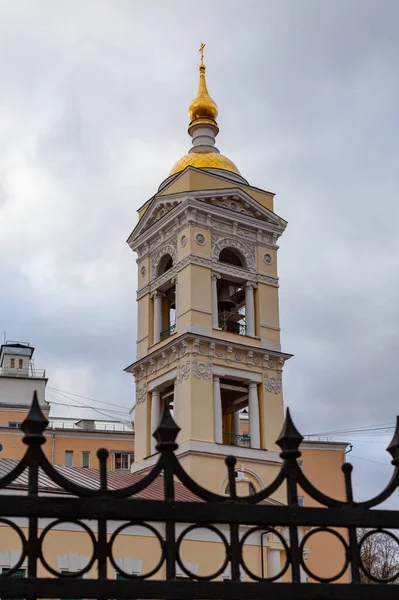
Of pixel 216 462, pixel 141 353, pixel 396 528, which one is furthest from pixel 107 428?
pixel 396 528

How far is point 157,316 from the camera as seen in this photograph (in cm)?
2973

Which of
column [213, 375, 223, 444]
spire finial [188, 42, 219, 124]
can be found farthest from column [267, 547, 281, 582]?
spire finial [188, 42, 219, 124]

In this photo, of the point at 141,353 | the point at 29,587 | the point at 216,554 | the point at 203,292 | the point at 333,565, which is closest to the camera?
the point at 29,587

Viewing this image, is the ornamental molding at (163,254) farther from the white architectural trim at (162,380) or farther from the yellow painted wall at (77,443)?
the yellow painted wall at (77,443)

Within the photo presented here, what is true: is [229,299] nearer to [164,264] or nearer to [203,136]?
[164,264]

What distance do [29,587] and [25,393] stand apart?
43993mm

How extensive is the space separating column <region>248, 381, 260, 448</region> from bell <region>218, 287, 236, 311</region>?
298 cm

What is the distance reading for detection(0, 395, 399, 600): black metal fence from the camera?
443cm

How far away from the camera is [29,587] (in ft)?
14.4

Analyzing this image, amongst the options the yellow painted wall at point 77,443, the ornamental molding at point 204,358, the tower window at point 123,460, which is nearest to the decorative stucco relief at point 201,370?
the ornamental molding at point 204,358

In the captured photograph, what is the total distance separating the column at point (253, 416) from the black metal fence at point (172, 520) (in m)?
23.0

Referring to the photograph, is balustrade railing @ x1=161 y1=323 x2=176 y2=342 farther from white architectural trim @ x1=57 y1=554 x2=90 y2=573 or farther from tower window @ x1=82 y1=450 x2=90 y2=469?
tower window @ x1=82 y1=450 x2=90 y2=469

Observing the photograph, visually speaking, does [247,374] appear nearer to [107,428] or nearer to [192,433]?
[192,433]

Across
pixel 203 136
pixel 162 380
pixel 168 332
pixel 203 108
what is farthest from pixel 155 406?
pixel 203 108
